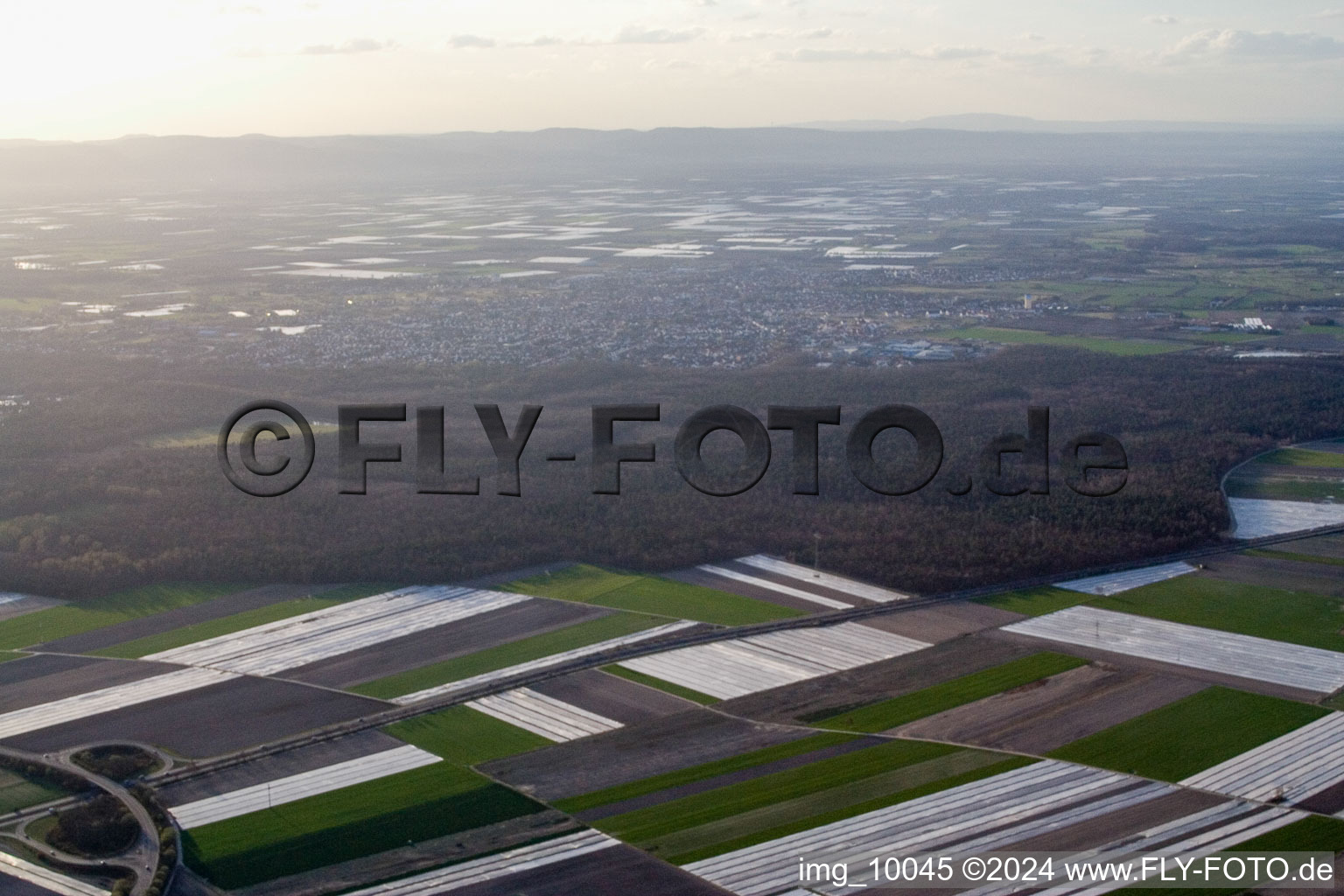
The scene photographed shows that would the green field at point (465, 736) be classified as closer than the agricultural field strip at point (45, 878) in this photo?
No

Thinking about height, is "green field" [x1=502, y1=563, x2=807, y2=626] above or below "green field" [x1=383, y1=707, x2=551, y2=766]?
above

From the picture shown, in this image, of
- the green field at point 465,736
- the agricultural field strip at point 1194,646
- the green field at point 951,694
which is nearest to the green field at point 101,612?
the green field at point 465,736

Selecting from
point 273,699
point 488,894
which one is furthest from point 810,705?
point 273,699

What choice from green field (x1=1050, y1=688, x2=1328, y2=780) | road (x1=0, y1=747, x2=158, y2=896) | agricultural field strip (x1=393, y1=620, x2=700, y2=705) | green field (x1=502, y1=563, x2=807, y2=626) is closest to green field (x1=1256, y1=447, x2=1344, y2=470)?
green field (x1=1050, y1=688, x2=1328, y2=780)

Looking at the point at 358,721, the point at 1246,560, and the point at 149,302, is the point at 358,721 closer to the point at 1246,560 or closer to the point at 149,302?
the point at 1246,560

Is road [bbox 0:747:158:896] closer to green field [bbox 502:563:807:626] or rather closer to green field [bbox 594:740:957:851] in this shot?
green field [bbox 594:740:957:851]

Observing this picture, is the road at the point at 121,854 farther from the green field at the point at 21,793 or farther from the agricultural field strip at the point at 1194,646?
the agricultural field strip at the point at 1194,646
